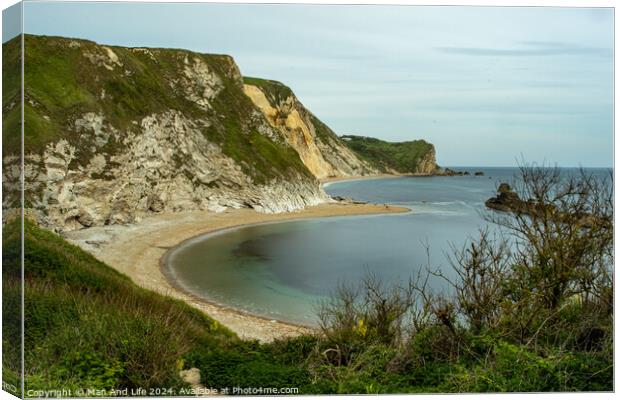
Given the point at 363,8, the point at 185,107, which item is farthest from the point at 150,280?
the point at 185,107

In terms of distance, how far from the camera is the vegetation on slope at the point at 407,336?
7195 mm

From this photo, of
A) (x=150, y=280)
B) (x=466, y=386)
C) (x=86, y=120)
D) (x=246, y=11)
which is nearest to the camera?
(x=466, y=386)

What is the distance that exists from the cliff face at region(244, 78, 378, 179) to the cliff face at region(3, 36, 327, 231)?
11535 mm

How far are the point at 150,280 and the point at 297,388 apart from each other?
25.3ft

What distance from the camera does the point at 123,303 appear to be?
8891 millimetres

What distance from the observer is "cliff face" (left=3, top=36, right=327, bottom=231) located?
44.6 ft

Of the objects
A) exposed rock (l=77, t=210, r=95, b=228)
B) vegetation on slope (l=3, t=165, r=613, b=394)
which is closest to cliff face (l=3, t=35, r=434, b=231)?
exposed rock (l=77, t=210, r=95, b=228)

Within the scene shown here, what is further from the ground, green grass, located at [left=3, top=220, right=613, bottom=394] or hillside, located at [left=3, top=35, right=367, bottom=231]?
hillside, located at [left=3, top=35, right=367, bottom=231]

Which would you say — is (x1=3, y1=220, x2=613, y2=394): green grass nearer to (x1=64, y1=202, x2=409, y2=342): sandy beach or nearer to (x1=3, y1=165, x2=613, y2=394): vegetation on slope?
(x1=3, y1=165, x2=613, y2=394): vegetation on slope

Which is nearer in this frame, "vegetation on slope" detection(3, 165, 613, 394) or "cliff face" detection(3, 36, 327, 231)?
"vegetation on slope" detection(3, 165, 613, 394)

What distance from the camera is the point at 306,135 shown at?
3056 inches

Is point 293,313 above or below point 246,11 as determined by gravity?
below

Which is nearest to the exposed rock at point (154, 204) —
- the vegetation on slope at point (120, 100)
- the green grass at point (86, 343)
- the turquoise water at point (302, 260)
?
the vegetation on slope at point (120, 100)

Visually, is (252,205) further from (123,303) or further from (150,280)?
(123,303)
